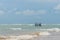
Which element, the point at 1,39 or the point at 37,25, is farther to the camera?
the point at 37,25

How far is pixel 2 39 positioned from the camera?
39406mm

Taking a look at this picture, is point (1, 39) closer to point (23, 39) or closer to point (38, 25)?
point (23, 39)

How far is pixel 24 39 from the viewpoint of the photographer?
3903 cm

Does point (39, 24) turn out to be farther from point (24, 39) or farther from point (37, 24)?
point (24, 39)

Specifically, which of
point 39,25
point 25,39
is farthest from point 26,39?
point 39,25

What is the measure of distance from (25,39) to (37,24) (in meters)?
80.8

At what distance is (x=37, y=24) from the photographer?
11962cm

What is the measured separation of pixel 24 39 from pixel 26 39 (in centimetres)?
36

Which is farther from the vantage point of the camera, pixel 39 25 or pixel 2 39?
pixel 39 25

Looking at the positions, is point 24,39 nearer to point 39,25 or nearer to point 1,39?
point 1,39

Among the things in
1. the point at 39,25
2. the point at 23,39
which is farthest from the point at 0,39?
the point at 39,25

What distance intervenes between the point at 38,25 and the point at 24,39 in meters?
80.3

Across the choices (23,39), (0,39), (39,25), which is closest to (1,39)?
(0,39)

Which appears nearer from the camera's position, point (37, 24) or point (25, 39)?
point (25, 39)
